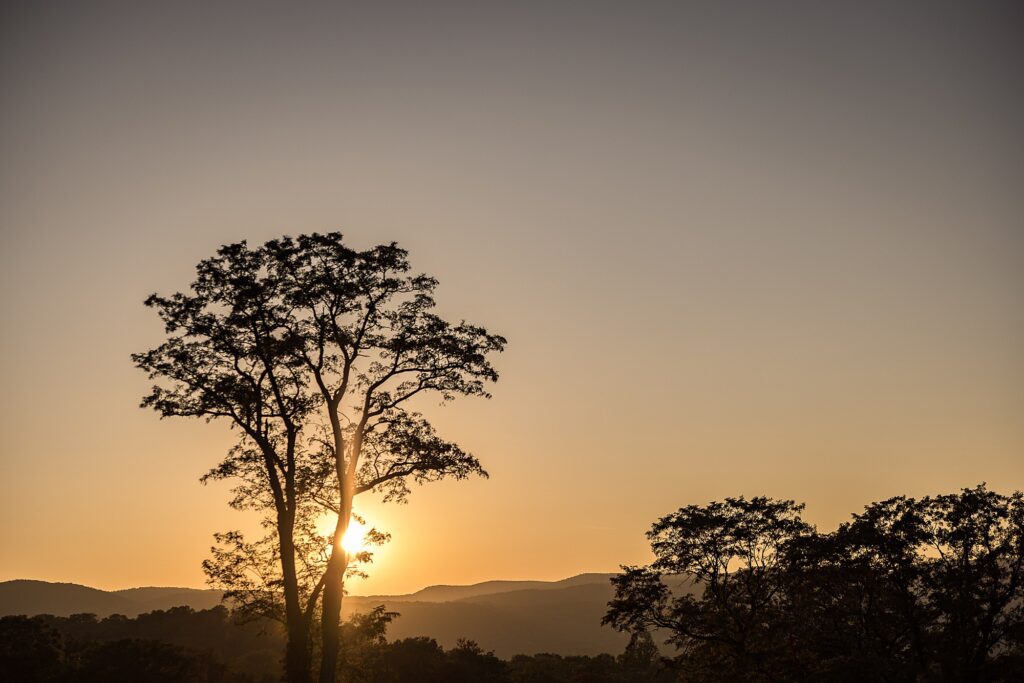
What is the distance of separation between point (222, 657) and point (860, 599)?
96.0 meters

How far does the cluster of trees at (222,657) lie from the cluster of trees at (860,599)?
5296 millimetres

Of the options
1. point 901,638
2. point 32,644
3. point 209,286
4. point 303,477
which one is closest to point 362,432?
point 303,477

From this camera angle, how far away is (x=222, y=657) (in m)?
105

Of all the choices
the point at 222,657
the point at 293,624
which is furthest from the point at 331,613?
the point at 222,657

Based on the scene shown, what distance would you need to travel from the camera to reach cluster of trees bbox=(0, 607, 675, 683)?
61156mm

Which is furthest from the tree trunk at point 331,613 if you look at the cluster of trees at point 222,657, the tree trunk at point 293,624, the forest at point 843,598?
the cluster of trees at point 222,657

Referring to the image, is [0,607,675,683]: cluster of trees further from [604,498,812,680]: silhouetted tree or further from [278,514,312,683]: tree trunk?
[278,514,312,683]: tree trunk

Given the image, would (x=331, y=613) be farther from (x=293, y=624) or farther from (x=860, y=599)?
(x=860, y=599)

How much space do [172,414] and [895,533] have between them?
106 ft

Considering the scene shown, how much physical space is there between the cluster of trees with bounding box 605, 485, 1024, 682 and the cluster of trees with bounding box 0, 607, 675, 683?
530 cm

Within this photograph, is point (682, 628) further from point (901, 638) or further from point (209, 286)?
point (209, 286)

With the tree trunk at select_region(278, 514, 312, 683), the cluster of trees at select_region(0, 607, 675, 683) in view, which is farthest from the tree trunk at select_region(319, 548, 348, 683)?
the cluster of trees at select_region(0, 607, 675, 683)

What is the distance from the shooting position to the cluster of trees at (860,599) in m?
33.8

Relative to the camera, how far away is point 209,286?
80.2 feet
